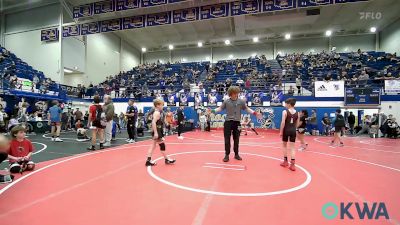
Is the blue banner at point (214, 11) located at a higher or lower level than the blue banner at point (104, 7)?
lower

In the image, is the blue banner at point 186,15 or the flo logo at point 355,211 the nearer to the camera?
the flo logo at point 355,211

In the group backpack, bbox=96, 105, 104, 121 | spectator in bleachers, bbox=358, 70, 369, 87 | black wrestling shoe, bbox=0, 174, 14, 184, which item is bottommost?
black wrestling shoe, bbox=0, 174, 14, 184

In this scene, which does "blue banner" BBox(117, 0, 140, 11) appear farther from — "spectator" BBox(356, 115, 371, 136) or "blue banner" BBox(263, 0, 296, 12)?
"spectator" BBox(356, 115, 371, 136)

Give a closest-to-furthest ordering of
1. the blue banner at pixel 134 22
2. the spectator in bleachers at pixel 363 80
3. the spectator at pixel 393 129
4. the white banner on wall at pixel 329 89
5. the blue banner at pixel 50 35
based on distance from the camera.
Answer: the spectator at pixel 393 129 → the white banner on wall at pixel 329 89 → the spectator in bleachers at pixel 363 80 → the blue banner at pixel 134 22 → the blue banner at pixel 50 35

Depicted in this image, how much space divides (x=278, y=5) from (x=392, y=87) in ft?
32.7

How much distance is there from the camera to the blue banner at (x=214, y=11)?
1759 centimetres

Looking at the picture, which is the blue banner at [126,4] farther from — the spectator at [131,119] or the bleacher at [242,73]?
the spectator at [131,119]

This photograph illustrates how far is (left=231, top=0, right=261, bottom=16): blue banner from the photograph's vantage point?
1695 cm

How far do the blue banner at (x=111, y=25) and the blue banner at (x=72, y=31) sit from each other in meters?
2.73

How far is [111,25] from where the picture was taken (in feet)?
65.4

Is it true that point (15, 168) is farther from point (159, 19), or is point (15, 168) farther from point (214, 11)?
point (159, 19)

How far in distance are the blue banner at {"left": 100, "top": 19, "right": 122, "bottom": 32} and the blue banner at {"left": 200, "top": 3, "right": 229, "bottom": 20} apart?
7.15 meters

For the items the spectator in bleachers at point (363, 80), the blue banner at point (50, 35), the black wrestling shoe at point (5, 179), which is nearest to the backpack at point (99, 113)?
the black wrestling shoe at point (5, 179)

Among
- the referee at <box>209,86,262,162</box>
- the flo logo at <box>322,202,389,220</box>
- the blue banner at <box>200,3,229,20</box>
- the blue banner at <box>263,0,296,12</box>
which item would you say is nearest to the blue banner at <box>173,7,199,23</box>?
the blue banner at <box>200,3,229,20</box>
